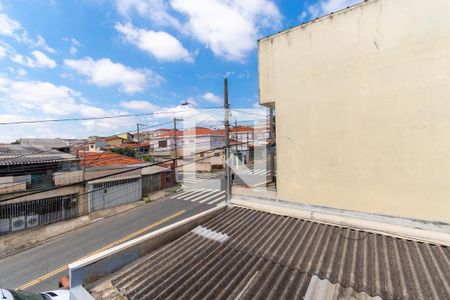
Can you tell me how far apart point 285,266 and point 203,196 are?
17.3 m

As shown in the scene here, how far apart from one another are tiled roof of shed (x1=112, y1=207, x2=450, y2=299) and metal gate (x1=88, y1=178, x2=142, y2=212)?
15.9 metres

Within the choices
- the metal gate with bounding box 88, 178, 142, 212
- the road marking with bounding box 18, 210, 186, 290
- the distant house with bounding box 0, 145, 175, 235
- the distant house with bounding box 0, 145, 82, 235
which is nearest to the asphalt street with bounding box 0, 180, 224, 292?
the road marking with bounding box 18, 210, 186, 290

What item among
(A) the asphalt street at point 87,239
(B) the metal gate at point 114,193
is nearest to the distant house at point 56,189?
(B) the metal gate at point 114,193

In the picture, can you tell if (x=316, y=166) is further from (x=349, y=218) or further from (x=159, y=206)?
(x=159, y=206)

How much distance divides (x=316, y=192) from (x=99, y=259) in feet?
14.8

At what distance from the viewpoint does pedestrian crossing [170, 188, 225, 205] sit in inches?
737

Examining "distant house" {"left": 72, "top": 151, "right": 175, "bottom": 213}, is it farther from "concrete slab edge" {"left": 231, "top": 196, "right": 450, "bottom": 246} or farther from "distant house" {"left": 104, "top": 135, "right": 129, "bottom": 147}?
"distant house" {"left": 104, "top": 135, "right": 129, "bottom": 147}

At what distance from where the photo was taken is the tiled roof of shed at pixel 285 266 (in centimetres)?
283

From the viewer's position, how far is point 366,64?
182 inches

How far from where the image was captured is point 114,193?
18922 millimetres

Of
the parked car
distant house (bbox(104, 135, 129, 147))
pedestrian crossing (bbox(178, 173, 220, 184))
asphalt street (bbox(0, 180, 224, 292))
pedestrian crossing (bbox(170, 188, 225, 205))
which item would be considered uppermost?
distant house (bbox(104, 135, 129, 147))

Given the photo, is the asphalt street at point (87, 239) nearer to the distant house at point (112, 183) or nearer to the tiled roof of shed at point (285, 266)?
the distant house at point (112, 183)

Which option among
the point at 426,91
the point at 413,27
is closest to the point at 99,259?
the point at 426,91

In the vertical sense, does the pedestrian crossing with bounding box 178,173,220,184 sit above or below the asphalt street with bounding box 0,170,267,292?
above
